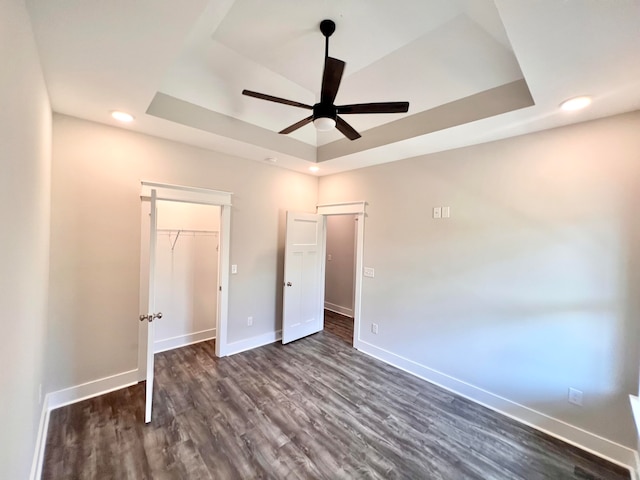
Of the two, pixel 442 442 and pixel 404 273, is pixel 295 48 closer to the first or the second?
pixel 404 273

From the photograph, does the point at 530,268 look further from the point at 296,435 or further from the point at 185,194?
the point at 185,194

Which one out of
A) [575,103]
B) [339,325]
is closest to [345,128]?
[575,103]

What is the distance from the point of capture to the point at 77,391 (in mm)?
2467

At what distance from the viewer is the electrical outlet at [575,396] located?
214 cm

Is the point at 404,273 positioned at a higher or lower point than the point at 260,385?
higher

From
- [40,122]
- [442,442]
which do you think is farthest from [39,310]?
[442,442]

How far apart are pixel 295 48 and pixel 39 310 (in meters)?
2.91

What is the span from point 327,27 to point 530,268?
107 inches

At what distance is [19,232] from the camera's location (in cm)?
125

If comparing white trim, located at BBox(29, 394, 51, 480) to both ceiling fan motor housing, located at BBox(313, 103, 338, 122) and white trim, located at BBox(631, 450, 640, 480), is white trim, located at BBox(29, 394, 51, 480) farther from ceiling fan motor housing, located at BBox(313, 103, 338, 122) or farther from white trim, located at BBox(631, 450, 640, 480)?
white trim, located at BBox(631, 450, 640, 480)

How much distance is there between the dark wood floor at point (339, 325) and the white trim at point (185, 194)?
2.78 metres

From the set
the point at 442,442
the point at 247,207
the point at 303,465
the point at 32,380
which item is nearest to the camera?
the point at 32,380

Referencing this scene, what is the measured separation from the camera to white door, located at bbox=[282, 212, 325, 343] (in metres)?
3.91

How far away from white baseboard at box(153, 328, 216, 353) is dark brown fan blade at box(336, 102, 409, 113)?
145 inches
